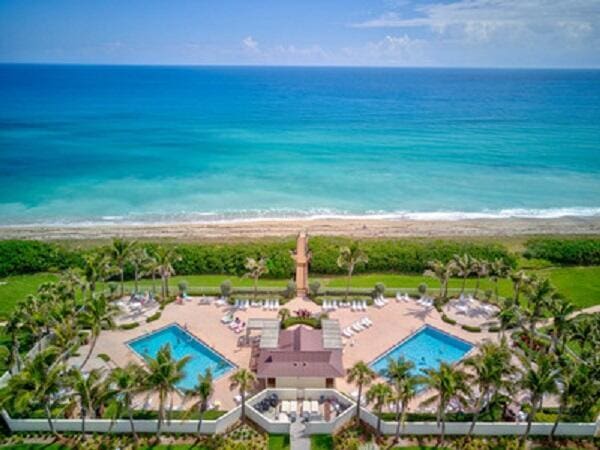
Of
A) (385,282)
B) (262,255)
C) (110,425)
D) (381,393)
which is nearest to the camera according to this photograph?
(381,393)

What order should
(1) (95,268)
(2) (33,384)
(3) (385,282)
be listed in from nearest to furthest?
1. (2) (33,384)
2. (1) (95,268)
3. (3) (385,282)

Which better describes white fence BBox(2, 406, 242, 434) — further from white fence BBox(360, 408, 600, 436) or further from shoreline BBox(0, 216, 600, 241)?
shoreline BBox(0, 216, 600, 241)

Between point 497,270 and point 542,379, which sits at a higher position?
point 497,270

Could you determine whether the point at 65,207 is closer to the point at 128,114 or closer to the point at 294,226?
the point at 294,226

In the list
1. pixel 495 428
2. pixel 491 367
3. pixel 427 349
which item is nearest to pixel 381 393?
pixel 491 367

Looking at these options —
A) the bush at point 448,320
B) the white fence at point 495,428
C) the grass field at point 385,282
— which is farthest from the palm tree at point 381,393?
the grass field at point 385,282

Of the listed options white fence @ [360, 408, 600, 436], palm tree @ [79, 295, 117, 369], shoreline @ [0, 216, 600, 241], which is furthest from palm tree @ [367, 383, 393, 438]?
shoreline @ [0, 216, 600, 241]

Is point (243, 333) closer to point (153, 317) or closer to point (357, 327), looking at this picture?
point (153, 317)
